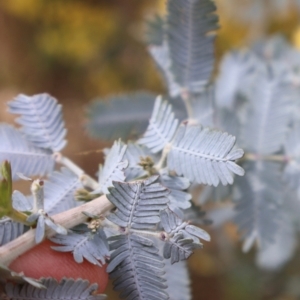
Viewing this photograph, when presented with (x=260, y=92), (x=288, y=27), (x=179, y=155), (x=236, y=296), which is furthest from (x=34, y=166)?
(x=288, y=27)

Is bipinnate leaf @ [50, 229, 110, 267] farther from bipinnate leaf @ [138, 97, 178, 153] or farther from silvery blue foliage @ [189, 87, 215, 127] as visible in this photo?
silvery blue foliage @ [189, 87, 215, 127]

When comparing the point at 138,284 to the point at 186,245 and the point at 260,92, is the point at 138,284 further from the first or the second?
the point at 260,92

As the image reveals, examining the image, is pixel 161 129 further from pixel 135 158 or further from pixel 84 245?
pixel 84 245

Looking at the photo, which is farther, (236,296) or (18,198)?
(236,296)

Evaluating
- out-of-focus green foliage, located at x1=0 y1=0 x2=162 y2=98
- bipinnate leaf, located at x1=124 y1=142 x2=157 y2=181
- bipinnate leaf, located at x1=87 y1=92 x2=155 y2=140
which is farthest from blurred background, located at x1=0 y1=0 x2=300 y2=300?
bipinnate leaf, located at x1=124 y1=142 x2=157 y2=181

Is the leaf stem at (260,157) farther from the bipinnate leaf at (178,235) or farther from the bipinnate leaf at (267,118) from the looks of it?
the bipinnate leaf at (178,235)

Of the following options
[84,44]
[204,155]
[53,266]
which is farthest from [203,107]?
[84,44]
